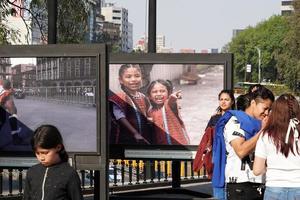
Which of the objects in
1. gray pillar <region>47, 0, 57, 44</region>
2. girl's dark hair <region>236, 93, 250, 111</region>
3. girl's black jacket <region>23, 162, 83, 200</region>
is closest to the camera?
girl's black jacket <region>23, 162, 83, 200</region>

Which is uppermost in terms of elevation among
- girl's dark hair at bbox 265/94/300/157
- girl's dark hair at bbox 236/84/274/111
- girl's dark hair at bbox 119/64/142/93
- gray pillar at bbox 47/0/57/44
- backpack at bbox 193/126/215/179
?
gray pillar at bbox 47/0/57/44

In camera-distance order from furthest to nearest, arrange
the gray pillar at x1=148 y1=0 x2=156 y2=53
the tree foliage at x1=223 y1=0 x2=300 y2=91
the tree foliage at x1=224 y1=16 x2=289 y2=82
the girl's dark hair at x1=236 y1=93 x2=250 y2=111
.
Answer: the tree foliage at x1=224 y1=16 x2=289 y2=82 < the tree foliage at x1=223 y1=0 x2=300 y2=91 < the gray pillar at x1=148 y1=0 x2=156 y2=53 < the girl's dark hair at x1=236 y1=93 x2=250 y2=111

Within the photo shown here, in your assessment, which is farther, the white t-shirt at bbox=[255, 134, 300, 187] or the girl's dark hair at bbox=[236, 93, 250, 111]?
the girl's dark hair at bbox=[236, 93, 250, 111]

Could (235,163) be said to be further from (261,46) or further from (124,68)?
(261,46)

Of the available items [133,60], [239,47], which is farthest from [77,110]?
[239,47]

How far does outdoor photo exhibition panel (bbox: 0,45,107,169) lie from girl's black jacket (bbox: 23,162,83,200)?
9.29 ft

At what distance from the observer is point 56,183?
4020 millimetres

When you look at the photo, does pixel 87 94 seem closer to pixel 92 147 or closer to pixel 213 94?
pixel 92 147

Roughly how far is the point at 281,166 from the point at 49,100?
327 cm

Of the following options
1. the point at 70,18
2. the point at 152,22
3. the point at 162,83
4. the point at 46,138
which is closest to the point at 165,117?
the point at 162,83

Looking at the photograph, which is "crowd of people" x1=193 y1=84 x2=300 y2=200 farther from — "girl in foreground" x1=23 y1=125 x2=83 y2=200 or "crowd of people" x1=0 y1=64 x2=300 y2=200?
"girl in foreground" x1=23 y1=125 x2=83 y2=200

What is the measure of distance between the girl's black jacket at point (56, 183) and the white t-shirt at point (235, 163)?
6.06ft

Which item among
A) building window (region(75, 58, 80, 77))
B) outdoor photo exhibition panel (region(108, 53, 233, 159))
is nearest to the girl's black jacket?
building window (region(75, 58, 80, 77))

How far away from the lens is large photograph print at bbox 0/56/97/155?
710cm
